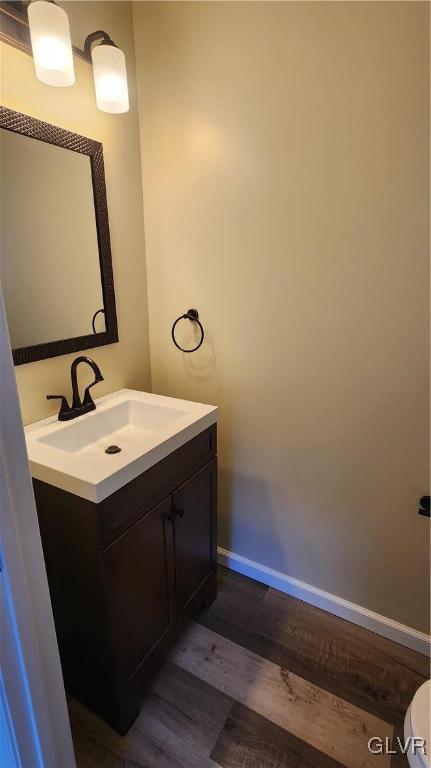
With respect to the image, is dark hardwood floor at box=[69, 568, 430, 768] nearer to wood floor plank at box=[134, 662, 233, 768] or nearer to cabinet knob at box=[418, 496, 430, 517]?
wood floor plank at box=[134, 662, 233, 768]

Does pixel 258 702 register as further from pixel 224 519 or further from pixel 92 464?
pixel 92 464

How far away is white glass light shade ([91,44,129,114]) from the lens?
1232 mm

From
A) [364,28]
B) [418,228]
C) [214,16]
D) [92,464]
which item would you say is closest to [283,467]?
[92,464]

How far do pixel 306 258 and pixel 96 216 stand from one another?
842 millimetres

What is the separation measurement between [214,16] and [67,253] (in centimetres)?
102

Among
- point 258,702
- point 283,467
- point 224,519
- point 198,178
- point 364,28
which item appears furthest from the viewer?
point 224,519

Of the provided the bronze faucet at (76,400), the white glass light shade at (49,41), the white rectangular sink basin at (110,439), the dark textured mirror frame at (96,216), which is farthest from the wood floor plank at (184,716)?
the white glass light shade at (49,41)

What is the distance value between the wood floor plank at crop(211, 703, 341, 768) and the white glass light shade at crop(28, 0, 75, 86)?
7.11 ft

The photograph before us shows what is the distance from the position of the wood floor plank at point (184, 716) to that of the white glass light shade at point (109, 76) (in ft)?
6.96

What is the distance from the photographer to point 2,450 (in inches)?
26.2

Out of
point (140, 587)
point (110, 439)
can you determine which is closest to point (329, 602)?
point (140, 587)

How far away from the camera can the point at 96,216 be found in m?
1.44

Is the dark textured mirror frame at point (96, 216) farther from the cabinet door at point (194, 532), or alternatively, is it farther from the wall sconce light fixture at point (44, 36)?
the cabinet door at point (194, 532)

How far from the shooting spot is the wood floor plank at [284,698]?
1.18 meters
